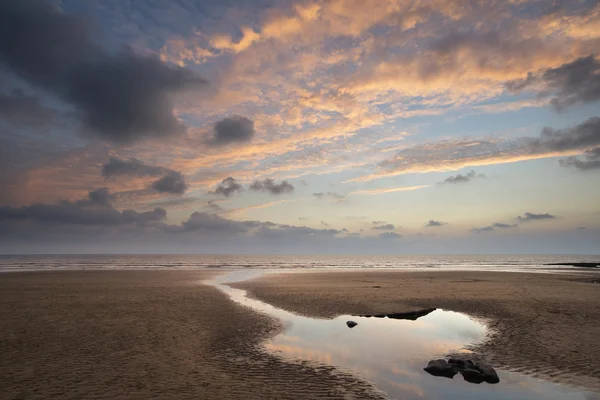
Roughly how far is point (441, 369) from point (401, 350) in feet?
11.5

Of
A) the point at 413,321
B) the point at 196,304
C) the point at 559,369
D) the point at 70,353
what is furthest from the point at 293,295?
the point at 559,369

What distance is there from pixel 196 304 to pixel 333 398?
2105cm

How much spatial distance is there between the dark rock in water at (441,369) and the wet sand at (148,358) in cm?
318

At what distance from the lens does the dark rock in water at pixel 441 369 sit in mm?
12759

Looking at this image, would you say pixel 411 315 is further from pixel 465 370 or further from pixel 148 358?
pixel 148 358

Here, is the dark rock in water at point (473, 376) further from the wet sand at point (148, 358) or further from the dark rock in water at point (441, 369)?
the wet sand at point (148, 358)

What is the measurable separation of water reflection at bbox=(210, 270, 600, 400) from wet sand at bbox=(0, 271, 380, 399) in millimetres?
1281

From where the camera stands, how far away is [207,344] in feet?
55.8

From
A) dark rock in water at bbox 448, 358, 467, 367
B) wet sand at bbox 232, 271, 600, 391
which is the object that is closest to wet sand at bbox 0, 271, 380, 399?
dark rock in water at bbox 448, 358, 467, 367

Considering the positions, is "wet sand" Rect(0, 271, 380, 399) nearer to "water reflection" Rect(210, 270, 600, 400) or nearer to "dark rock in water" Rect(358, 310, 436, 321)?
"water reflection" Rect(210, 270, 600, 400)

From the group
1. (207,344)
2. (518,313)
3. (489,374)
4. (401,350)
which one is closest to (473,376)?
(489,374)

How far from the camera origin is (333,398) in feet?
34.9

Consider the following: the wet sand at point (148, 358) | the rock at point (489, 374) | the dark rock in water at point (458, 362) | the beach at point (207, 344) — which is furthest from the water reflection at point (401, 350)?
the wet sand at point (148, 358)

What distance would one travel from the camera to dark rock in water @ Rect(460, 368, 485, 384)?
12.3 meters
